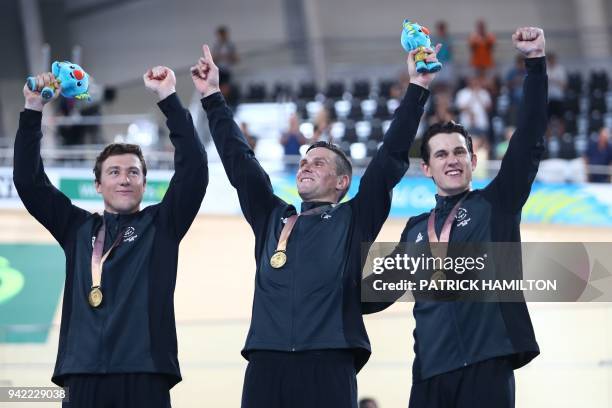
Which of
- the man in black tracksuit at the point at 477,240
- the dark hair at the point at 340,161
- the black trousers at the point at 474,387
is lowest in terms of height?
the black trousers at the point at 474,387

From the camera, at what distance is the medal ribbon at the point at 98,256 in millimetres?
5035

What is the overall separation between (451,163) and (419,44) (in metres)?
0.55

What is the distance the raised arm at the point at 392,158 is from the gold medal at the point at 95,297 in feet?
3.87

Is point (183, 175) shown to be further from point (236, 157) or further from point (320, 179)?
point (320, 179)

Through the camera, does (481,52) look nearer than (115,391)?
No

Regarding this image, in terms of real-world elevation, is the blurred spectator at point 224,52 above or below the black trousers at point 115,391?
above

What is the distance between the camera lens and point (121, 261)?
5.09m

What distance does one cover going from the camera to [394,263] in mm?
5148

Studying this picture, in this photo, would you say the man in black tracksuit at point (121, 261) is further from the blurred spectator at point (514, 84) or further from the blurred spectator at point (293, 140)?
the blurred spectator at point (514, 84)

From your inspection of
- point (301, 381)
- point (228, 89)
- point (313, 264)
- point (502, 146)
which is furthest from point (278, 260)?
point (228, 89)

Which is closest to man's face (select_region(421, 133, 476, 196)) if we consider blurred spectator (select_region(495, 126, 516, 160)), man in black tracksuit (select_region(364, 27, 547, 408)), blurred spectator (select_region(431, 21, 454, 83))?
Answer: man in black tracksuit (select_region(364, 27, 547, 408))

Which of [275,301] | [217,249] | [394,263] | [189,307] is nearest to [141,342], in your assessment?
[275,301]

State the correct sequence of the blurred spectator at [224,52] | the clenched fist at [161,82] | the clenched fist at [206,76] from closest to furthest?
the clenched fist at [161,82], the clenched fist at [206,76], the blurred spectator at [224,52]

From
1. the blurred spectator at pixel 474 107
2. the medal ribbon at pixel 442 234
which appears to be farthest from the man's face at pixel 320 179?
the blurred spectator at pixel 474 107
